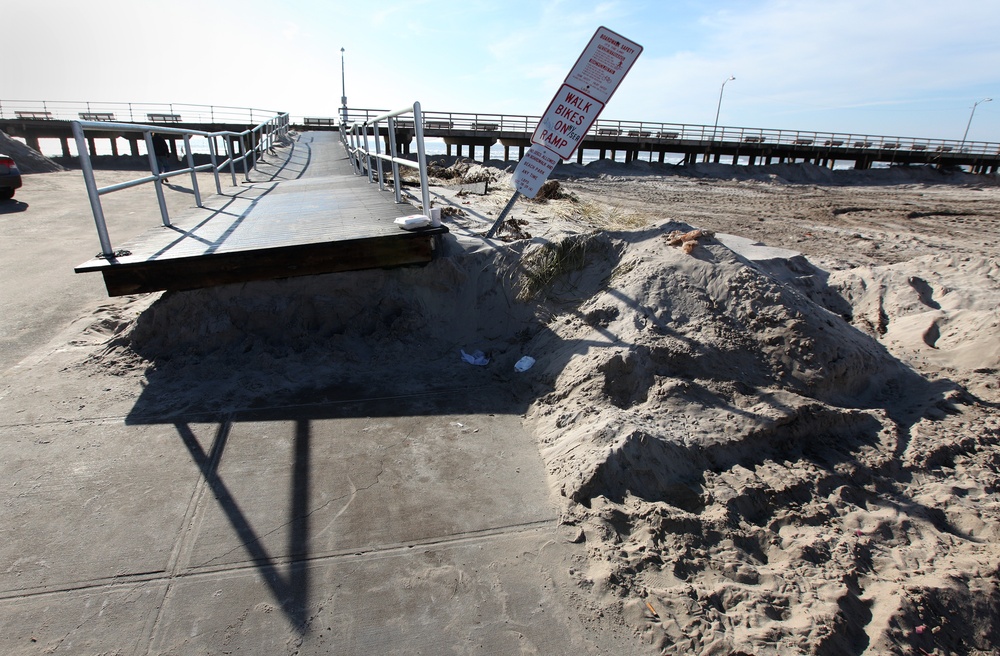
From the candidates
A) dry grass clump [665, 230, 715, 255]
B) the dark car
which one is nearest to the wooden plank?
dry grass clump [665, 230, 715, 255]

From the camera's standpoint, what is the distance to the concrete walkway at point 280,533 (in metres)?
2.17

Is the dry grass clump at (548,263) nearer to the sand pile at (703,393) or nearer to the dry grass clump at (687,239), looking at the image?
the sand pile at (703,393)

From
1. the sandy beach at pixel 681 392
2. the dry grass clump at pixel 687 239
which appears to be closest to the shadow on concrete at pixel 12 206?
the sandy beach at pixel 681 392

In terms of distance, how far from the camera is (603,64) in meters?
4.99

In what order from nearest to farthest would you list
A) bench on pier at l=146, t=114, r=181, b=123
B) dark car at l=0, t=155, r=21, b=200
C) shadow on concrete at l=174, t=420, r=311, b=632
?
shadow on concrete at l=174, t=420, r=311, b=632 → dark car at l=0, t=155, r=21, b=200 → bench on pier at l=146, t=114, r=181, b=123

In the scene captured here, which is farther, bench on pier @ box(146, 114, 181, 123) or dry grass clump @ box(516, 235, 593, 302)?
bench on pier @ box(146, 114, 181, 123)

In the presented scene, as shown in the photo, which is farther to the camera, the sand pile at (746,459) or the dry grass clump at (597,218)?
the dry grass clump at (597,218)

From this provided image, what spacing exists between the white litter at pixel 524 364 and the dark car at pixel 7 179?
12605mm

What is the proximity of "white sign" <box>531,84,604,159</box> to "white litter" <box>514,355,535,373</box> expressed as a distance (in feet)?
7.52

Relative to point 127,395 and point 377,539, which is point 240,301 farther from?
point 377,539

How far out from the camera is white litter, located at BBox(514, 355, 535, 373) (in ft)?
14.1

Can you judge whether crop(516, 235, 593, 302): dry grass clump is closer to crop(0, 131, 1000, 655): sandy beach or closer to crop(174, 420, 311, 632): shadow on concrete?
crop(0, 131, 1000, 655): sandy beach

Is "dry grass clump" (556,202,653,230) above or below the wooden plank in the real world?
above

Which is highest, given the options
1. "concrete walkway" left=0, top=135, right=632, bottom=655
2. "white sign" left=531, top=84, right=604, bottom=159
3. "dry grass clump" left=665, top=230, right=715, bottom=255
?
"white sign" left=531, top=84, right=604, bottom=159
